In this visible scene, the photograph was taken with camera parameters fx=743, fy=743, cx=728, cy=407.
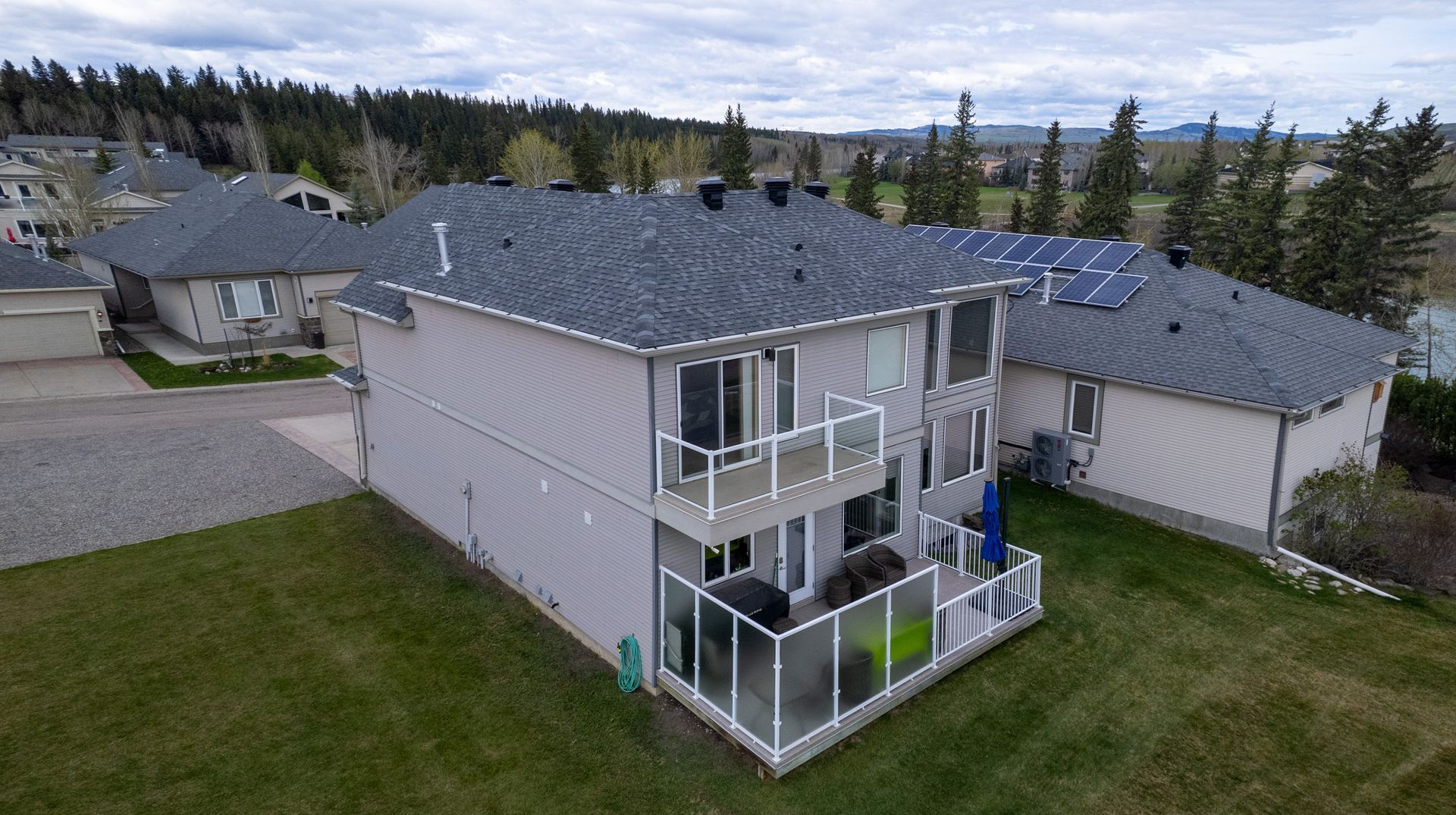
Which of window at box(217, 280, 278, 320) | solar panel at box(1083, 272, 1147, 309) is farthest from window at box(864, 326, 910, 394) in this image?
window at box(217, 280, 278, 320)

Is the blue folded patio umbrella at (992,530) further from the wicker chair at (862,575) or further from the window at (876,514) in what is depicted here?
the wicker chair at (862,575)

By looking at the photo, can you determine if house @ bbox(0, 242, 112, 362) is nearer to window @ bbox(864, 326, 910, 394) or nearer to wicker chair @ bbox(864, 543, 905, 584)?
window @ bbox(864, 326, 910, 394)

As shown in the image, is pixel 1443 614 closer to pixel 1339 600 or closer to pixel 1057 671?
pixel 1339 600

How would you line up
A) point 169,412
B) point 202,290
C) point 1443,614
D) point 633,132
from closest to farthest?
point 1443,614
point 169,412
point 202,290
point 633,132

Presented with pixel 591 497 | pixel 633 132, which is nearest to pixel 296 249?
pixel 591 497

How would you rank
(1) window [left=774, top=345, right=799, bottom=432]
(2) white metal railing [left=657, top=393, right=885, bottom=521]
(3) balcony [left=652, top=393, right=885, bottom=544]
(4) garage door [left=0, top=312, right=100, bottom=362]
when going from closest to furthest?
(3) balcony [left=652, top=393, right=885, bottom=544], (2) white metal railing [left=657, top=393, right=885, bottom=521], (1) window [left=774, top=345, right=799, bottom=432], (4) garage door [left=0, top=312, right=100, bottom=362]

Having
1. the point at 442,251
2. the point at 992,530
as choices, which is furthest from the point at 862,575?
the point at 442,251
